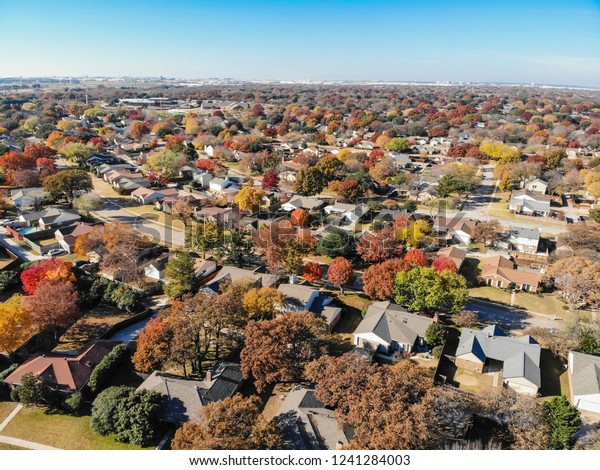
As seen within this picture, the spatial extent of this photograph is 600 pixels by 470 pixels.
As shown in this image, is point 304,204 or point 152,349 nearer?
point 152,349

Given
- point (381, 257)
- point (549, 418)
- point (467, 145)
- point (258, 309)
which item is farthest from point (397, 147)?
point (549, 418)

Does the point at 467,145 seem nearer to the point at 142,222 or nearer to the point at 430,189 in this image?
the point at 430,189

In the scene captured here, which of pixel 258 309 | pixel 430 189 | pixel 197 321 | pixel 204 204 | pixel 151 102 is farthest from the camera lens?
pixel 151 102

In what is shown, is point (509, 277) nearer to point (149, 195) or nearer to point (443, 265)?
point (443, 265)

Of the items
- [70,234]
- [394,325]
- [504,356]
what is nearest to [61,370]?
[394,325]

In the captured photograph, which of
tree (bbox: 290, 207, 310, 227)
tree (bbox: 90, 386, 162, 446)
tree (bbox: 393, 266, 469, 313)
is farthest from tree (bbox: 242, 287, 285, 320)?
tree (bbox: 290, 207, 310, 227)

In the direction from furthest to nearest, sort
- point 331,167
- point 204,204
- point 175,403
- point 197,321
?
point 331,167
point 204,204
point 197,321
point 175,403
